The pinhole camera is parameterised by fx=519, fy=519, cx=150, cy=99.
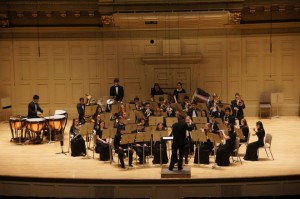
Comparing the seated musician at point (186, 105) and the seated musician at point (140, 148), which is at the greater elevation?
the seated musician at point (186, 105)

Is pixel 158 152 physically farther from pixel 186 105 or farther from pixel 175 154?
pixel 186 105

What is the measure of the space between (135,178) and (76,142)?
3.15 m

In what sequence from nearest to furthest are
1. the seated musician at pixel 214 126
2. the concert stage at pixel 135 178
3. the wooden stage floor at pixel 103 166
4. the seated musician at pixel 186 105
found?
the concert stage at pixel 135 178 < the wooden stage floor at pixel 103 166 < the seated musician at pixel 214 126 < the seated musician at pixel 186 105

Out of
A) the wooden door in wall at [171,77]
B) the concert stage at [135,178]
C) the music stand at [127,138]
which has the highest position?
the wooden door in wall at [171,77]

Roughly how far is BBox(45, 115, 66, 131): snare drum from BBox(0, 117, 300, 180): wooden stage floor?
23.3 inches

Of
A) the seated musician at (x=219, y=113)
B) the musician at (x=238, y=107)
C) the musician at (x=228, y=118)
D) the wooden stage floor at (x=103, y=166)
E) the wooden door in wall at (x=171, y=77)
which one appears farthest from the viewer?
the wooden door in wall at (x=171, y=77)

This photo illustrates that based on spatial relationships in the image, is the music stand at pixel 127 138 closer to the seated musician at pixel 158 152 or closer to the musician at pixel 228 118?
the seated musician at pixel 158 152

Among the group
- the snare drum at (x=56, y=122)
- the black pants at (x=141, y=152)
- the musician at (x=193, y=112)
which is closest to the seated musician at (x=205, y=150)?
the black pants at (x=141, y=152)

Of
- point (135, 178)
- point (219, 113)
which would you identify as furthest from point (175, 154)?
point (219, 113)

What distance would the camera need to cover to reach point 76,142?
14.3 meters

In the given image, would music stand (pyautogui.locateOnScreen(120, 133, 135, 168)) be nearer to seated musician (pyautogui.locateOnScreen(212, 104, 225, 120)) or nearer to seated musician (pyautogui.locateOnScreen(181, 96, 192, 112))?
seated musician (pyautogui.locateOnScreen(181, 96, 192, 112))

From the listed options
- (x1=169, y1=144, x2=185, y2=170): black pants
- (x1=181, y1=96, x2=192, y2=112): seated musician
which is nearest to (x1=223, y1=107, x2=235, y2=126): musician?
(x1=181, y1=96, x2=192, y2=112): seated musician

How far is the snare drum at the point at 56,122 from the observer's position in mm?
15906

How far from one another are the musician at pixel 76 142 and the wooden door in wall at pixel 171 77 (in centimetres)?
621
